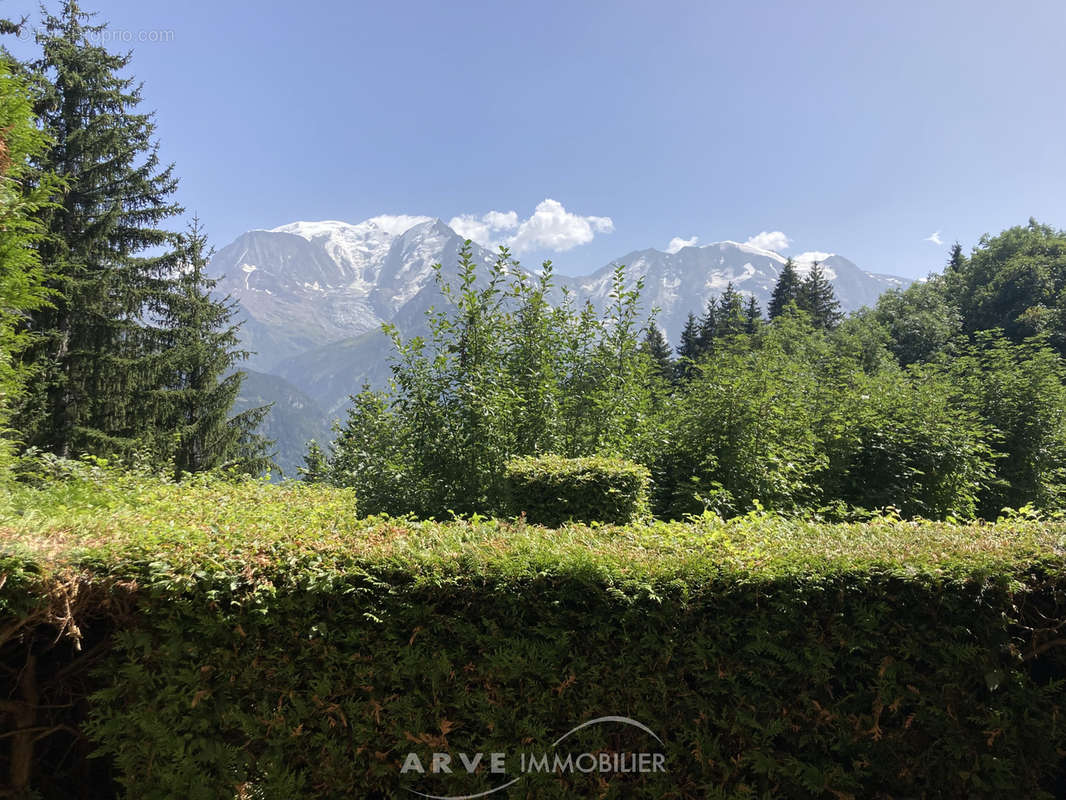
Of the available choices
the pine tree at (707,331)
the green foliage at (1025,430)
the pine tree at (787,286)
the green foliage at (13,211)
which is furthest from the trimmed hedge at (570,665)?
the pine tree at (787,286)

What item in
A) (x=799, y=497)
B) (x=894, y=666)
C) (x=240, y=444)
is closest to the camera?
(x=894, y=666)

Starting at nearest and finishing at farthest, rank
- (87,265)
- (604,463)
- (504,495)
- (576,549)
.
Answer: (576,549) < (604,463) < (504,495) < (87,265)

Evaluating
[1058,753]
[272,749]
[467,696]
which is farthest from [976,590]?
[272,749]

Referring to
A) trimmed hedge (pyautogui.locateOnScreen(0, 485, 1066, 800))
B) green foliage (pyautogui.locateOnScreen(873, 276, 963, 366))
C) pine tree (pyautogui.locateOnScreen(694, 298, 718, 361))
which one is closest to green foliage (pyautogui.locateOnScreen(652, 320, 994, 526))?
trimmed hedge (pyautogui.locateOnScreen(0, 485, 1066, 800))

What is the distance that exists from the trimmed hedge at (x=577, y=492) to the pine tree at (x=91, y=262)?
17.5m

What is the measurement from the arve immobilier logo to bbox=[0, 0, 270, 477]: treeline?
47.7 ft

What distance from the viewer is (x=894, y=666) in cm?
259

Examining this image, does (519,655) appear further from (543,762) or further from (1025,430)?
(1025,430)

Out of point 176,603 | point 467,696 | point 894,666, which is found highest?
point 176,603

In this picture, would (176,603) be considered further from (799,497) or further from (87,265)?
(87,265)

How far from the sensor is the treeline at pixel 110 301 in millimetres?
15562

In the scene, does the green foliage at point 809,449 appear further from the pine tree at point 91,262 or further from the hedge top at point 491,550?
the pine tree at point 91,262

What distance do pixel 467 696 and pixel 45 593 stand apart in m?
2.30

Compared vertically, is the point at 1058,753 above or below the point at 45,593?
below
